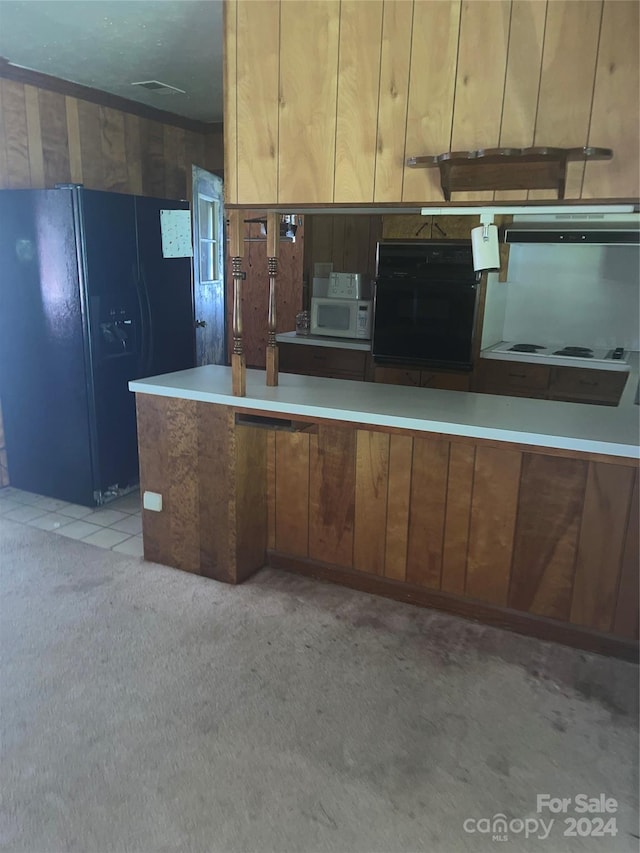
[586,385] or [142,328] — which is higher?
[142,328]

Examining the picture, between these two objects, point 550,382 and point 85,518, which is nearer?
point 85,518

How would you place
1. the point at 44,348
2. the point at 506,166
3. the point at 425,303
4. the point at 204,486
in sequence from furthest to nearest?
1. the point at 425,303
2. the point at 44,348
3. the point at 204,486
4. the point at 506,166

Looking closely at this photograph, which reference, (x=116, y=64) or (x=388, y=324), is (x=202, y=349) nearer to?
(x=388, y=324)

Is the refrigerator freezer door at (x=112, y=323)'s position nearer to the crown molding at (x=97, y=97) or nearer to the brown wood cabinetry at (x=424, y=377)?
the crown molding at (x=97, y=97)

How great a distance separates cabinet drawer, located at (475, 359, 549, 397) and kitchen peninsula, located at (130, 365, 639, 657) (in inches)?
54.5

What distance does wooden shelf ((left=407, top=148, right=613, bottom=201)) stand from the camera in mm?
1787

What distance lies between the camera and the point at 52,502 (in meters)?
3.74

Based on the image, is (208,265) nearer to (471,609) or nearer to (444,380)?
(444,380)

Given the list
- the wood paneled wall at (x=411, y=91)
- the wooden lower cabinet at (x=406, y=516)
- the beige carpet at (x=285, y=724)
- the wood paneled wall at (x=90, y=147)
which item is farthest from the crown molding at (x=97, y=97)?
the beige carpet at (x=285, y=724)

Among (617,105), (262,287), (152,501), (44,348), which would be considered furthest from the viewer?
(262,287)

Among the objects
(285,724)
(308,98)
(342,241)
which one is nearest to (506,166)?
(308,98)

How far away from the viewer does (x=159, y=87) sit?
3.84m

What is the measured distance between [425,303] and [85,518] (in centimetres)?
251

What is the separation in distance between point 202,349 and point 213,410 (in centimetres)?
216
